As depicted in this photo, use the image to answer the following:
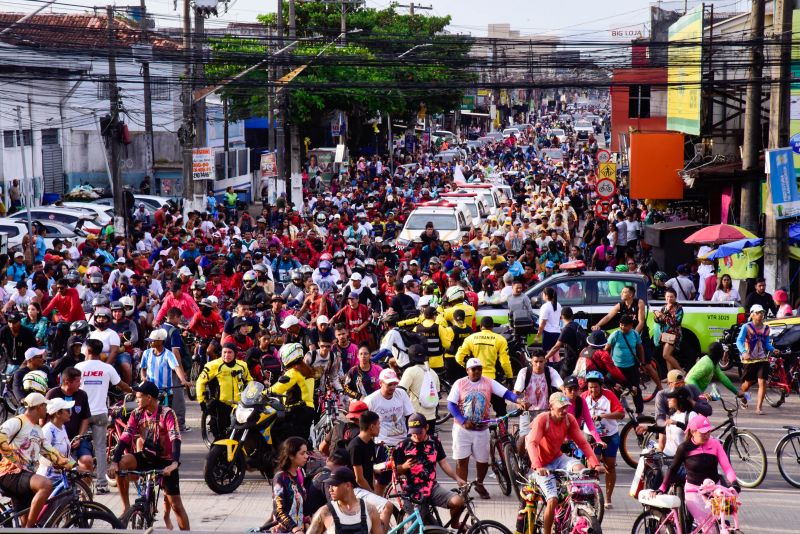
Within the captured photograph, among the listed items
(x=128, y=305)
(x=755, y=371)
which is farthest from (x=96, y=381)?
(x=755, y=371)

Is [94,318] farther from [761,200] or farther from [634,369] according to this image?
[761,200]

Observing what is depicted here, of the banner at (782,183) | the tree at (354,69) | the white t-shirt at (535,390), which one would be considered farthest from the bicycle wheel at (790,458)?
the tree at (354,69)

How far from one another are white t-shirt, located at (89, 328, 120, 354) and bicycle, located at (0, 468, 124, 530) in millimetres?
4870

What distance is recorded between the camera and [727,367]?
20062 mm

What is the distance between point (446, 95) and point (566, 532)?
224 feet

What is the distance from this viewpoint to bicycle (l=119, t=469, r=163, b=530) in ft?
34.0

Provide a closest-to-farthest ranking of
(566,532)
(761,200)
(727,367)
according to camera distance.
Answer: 1. (566,532)
2. (727,367)
3. (761,200)

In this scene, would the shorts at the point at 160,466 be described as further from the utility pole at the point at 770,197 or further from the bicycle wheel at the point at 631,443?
the utility pole at the point at 770,197

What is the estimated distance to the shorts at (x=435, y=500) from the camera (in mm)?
10227

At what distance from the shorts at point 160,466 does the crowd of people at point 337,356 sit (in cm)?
1

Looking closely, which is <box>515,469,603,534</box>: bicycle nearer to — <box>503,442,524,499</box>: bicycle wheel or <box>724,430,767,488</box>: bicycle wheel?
<box>503,442,524,499</box>: bicycle wheel

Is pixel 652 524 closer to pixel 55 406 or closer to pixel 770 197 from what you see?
pixel 55 406

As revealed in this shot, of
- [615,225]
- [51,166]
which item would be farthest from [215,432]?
[51,166]

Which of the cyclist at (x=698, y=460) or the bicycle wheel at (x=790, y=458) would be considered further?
the bicycle wheel at (x=790, y=458)
